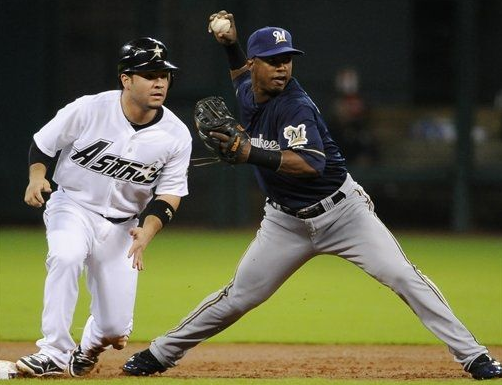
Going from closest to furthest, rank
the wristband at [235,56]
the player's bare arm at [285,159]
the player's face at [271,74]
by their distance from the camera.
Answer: the player's bare arm at [285,159] < the player's face at [271,74] < the wristband at [235,56]

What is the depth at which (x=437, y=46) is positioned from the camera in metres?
16.8

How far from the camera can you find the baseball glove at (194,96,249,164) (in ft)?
19.1

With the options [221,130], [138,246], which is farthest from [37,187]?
[221,130]

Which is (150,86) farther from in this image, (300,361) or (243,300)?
(300,361)

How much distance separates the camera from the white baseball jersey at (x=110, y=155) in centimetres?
641

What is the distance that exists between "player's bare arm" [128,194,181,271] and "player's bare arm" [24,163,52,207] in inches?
20.5

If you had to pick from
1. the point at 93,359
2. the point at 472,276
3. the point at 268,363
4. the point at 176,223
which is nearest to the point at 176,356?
the point at 93,359

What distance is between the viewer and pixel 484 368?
6008 millimetres

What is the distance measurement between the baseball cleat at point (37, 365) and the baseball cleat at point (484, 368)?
7.30 ft

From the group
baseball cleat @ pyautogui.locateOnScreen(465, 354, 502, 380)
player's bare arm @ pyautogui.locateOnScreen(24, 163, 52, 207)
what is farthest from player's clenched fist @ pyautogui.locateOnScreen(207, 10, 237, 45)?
baseball cleat @ pyautogui.locateOnScreen(465, 354, 502, 380)

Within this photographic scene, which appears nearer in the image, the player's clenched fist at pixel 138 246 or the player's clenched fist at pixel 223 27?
the player's clenched fist at pixel 138 246

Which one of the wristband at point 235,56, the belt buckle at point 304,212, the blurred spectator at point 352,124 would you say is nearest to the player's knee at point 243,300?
the belt buckle at point 304,212

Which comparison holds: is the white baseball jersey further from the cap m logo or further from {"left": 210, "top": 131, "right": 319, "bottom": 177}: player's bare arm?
the cap m logo

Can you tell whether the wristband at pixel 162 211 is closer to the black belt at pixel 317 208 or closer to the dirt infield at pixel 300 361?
the black belt at pixel 317 208
